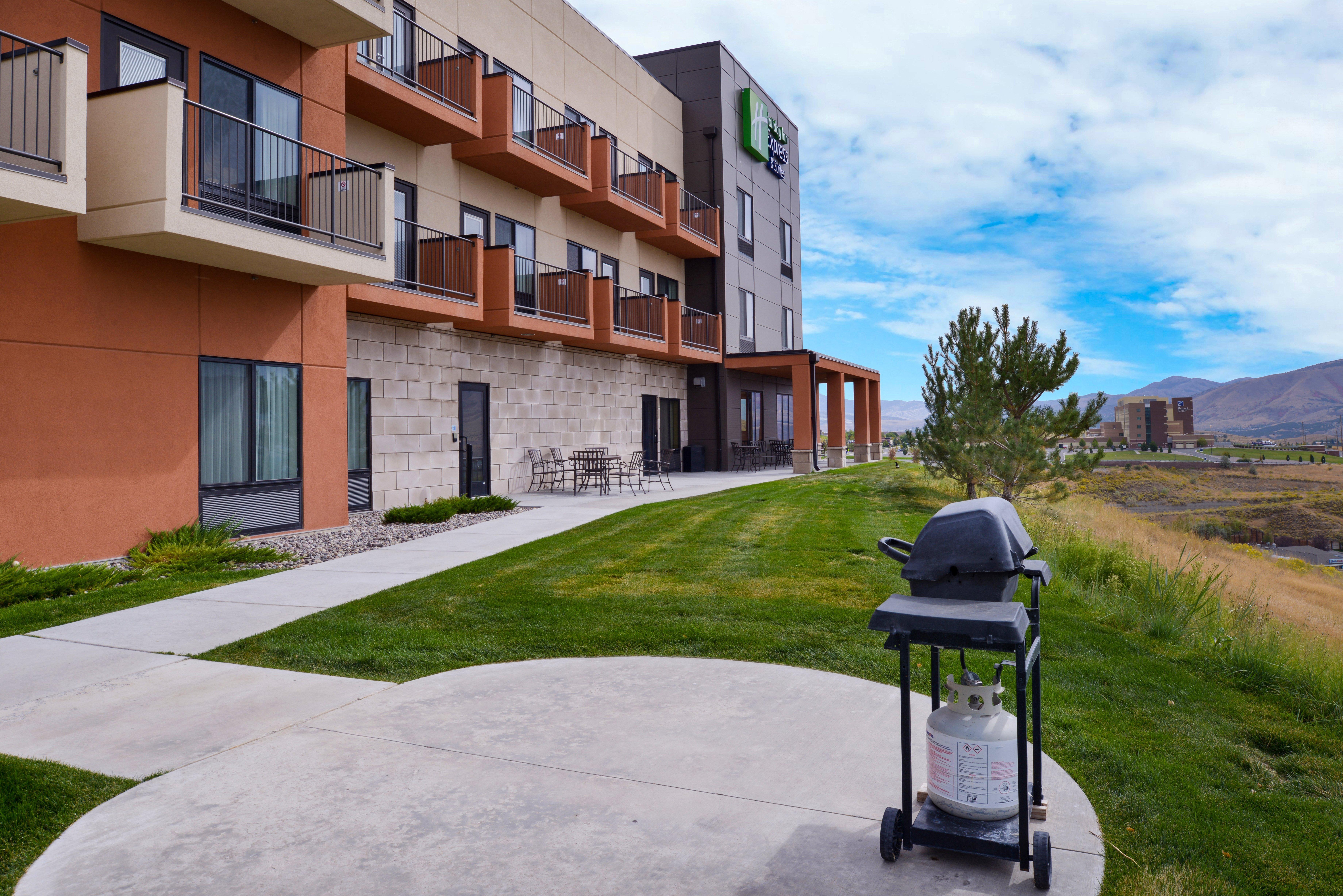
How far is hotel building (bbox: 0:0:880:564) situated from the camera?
8.88 metres

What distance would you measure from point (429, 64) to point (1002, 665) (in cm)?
1609

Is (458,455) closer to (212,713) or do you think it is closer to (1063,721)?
(212,713)

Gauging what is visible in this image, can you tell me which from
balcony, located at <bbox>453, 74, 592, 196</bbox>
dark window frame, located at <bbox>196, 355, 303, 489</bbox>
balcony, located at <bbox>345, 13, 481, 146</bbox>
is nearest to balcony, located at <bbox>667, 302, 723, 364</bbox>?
balcony, located at <bbox>453, 74, 592, 196</bbox>

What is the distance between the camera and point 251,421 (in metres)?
11.3

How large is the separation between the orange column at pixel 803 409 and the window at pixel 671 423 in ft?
12.5

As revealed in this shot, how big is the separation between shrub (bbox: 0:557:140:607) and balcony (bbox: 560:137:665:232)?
13951 mm

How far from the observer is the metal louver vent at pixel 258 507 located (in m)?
10.8

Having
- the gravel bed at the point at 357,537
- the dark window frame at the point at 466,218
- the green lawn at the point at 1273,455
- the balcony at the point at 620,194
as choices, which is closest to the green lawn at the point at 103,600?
the gravel bed at the point at 357,537

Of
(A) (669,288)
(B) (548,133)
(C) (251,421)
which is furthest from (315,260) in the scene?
(A) (669,288)

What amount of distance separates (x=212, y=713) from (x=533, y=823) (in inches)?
95.7

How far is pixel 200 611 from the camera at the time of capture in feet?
23.2

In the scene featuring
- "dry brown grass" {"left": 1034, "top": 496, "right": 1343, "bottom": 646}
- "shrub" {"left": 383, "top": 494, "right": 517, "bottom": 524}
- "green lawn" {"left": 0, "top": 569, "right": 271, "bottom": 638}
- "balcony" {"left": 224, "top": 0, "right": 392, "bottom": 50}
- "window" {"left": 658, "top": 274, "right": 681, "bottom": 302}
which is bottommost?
"dry brown grass" {"left": 1034, "top": 496, "right": 1343, "bottom": 646}

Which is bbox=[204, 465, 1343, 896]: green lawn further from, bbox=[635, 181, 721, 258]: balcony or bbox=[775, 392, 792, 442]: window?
bbox=[775, 392, 792, 442]: window

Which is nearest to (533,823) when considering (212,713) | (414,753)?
(414,753)
